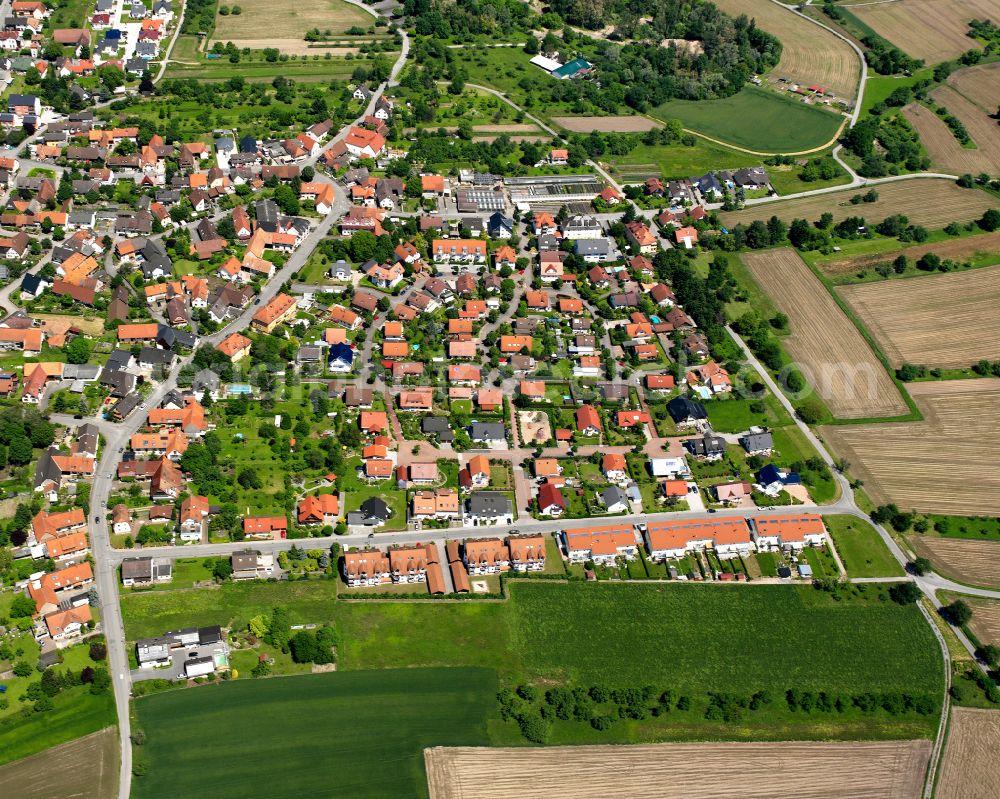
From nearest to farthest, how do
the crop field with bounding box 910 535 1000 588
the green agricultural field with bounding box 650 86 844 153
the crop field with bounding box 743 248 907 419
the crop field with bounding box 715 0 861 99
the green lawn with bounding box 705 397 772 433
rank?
1. the crop field with bounding box 910 535 1000 588
2. the green lawn with bounding box 705 397 772 433
3. the crop field with bounding box 743 248 907 419
4. the green agricultural field with bounding box 650 86 844 153
5. the crop field with bounding box 715 0 861 99

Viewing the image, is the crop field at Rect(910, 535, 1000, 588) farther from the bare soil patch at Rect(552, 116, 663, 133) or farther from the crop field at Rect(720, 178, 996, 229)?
the bare soil patch at Rect(552, 116, 663, 133)

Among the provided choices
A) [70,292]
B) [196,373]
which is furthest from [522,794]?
[70,292]

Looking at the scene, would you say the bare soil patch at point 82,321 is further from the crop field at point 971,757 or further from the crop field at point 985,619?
the crop field at point 985,619

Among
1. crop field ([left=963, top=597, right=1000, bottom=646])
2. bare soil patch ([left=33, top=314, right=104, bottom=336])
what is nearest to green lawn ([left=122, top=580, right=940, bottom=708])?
crop field ([left=963, top=597, right=1000, bottom=646])

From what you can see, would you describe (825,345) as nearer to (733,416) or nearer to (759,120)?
(733,416)

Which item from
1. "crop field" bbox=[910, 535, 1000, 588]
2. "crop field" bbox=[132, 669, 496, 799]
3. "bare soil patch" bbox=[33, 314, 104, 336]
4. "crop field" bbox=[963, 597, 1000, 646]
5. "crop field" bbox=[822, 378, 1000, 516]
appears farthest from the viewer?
"bare soil patch" bbox=[33, 314, 104, 336]

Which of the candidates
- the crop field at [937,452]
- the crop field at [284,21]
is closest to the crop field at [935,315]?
the crop field at [937,452]
